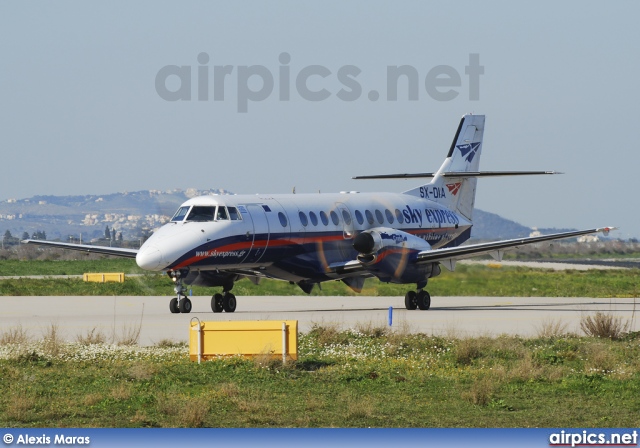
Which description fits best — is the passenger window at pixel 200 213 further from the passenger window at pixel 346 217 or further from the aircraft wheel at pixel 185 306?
the passenger window at pixel 346 217

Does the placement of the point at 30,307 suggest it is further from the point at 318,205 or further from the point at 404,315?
the point at 404,315

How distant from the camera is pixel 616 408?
17000 mm

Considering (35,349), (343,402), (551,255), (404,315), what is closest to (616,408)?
(343,402)

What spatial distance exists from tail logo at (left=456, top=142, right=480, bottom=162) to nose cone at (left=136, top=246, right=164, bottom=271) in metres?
15.5

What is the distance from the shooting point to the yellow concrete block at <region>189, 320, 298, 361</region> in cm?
2191

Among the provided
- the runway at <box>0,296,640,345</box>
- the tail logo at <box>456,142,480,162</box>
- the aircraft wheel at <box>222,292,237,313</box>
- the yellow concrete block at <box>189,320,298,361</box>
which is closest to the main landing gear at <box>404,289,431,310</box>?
the runway at <box>0,296,640,345</box>

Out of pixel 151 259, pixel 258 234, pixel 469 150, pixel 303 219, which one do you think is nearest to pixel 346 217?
pixel 303 219

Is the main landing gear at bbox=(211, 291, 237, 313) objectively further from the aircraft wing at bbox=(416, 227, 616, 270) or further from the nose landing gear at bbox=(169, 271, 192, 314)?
the aircraft wing at bbox=(416, 227, 616, 270)

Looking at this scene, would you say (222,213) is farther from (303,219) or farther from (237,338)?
(237,338)

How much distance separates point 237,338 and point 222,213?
1231cm

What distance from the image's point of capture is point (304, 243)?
3634 centimetres

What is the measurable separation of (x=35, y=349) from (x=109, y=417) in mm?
7764

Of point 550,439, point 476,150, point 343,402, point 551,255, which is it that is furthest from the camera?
point 551,255

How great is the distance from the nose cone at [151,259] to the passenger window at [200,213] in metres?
1.91
